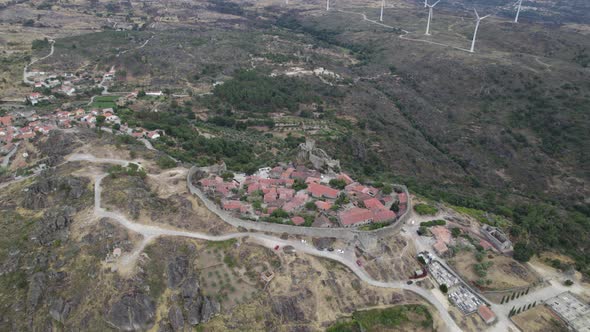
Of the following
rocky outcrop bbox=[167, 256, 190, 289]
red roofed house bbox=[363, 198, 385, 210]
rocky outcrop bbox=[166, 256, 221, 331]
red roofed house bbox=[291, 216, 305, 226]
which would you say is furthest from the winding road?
red roofed house bbox=[363, 198, 385, 210]

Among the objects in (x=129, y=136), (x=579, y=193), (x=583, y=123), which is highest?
(x=129, y=136)

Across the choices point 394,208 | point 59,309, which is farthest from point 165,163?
point 394,208

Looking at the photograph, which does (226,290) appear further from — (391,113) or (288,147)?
(391,113)

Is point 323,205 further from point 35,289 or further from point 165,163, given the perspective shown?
point 35,289

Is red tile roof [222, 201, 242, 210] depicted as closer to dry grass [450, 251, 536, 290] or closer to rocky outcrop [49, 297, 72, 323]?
rocky outcrop [49, 297, 72, 323]

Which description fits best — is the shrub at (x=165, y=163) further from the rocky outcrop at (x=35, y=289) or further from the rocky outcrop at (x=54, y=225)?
the rocky outcrop at (x=35, y=289)

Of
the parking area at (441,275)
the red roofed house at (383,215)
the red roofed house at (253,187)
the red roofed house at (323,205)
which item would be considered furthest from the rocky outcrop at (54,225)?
the parking area at (441,275)

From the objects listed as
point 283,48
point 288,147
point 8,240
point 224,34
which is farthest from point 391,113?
point 8,240
